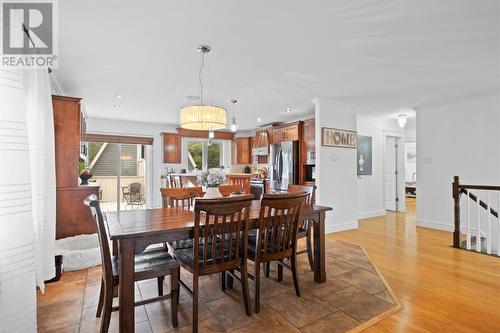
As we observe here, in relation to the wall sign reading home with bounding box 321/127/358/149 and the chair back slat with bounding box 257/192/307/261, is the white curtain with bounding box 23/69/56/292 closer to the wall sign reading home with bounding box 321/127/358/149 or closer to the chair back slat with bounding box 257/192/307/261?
the chair back slat with bounding box 257/192/307/261

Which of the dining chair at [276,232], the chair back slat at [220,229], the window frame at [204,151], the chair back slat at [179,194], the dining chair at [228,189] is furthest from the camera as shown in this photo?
the window frame at [204,151]

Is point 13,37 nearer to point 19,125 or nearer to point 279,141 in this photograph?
point 19,125

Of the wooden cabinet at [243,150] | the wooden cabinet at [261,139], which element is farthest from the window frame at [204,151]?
the wooden cabinet at [261,139]

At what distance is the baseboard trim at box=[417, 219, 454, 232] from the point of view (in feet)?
15.8

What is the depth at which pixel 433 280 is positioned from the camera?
274cm

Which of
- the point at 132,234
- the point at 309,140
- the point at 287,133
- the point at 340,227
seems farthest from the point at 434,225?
the point at 132,234

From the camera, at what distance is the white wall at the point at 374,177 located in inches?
239

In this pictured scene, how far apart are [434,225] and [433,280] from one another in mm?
2790

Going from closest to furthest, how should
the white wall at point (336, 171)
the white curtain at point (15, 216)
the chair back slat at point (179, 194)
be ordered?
the white curtain at point (15, 216)
the chair back slat at point (179, 194)
the white wall at point (336, 171)

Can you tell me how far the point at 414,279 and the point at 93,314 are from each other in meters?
3.16

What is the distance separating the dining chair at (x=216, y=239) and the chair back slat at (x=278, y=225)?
18 cm

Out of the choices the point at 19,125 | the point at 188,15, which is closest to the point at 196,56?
the point at 188,15

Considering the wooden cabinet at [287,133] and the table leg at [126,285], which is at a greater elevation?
the wooden cabinet at [287,133]

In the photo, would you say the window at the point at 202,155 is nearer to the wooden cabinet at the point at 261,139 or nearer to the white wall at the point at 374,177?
the wooden cabinet at the point at 261,139
